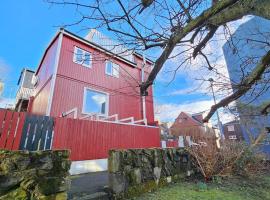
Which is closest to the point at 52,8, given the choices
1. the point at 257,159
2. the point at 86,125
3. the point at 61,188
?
the point at 61,188

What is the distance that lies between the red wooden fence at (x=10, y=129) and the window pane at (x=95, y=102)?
4564mm

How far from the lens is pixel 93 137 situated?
7.46m

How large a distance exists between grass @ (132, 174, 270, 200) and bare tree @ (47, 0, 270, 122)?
220cm

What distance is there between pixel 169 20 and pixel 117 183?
10.7 ft

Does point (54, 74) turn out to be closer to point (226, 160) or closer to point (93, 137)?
point (93, 137)

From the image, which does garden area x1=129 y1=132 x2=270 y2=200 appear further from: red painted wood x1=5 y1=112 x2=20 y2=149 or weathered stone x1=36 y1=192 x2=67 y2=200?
red painted wood x1=5 y1=112 x2=20 y2=149

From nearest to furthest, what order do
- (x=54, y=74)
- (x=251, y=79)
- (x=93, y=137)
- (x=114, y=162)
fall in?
(x=251, y=79) < (x=114, y=162) < (x=93, y=137) < (x=54, y=74)

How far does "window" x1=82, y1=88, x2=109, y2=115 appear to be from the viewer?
10.0 meters

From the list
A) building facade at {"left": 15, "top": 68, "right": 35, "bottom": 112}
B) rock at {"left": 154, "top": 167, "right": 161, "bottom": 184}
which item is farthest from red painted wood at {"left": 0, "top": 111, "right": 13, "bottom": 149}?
building facade at {"left": 15, "top": 68, "right": 35, "bottom": 112}

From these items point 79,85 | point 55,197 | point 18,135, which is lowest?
point 55,197

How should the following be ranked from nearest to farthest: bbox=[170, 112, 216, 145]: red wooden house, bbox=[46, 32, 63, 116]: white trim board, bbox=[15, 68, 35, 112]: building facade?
bbox=[46, 32, 63, 116]: white trim board, bbox=[15, 68, 35, 112]: building facade, bbox=[170, 112, 216, 145]: red wooden house

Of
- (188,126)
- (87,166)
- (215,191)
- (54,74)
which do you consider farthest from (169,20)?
(188,126)

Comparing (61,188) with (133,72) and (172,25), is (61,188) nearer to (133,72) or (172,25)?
(172,25)

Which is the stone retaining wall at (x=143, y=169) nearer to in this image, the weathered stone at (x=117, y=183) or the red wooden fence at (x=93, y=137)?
the weathered stone at (x=117, y=183)
